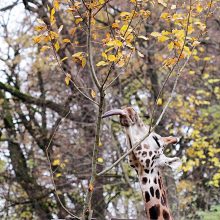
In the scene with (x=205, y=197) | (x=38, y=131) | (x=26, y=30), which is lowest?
(x=205, y=197)

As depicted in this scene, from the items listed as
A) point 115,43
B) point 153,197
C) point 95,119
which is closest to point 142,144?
point 153,197

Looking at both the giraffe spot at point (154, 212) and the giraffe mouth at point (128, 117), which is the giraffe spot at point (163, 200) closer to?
the giraffe spot at point (154, 212)

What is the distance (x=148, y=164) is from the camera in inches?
166

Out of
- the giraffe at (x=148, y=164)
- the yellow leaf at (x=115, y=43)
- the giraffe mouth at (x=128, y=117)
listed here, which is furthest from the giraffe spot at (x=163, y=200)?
the yellow leaf at (x=115, y=43)

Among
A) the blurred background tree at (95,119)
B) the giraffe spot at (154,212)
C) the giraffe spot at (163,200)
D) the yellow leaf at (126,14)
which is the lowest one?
the giraffe spot at (154,212)

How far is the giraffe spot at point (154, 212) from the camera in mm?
4142

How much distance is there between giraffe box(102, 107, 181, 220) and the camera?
417 centimetres

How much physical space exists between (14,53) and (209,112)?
481 centimetres

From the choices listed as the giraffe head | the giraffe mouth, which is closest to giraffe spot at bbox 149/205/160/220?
the giraffe head

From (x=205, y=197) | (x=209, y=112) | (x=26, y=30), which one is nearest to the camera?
(x=209, y=112)

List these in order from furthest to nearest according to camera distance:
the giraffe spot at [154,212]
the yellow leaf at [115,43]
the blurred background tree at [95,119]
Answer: the blurred background tree at [95,119]
the giraffe spot at [154,212]
the yellow leaf at [115,43]

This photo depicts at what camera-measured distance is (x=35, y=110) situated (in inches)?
495

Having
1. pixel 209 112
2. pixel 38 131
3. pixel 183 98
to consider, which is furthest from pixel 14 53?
pixel 209 112

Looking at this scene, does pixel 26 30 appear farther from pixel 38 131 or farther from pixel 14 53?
pixel 38 131
